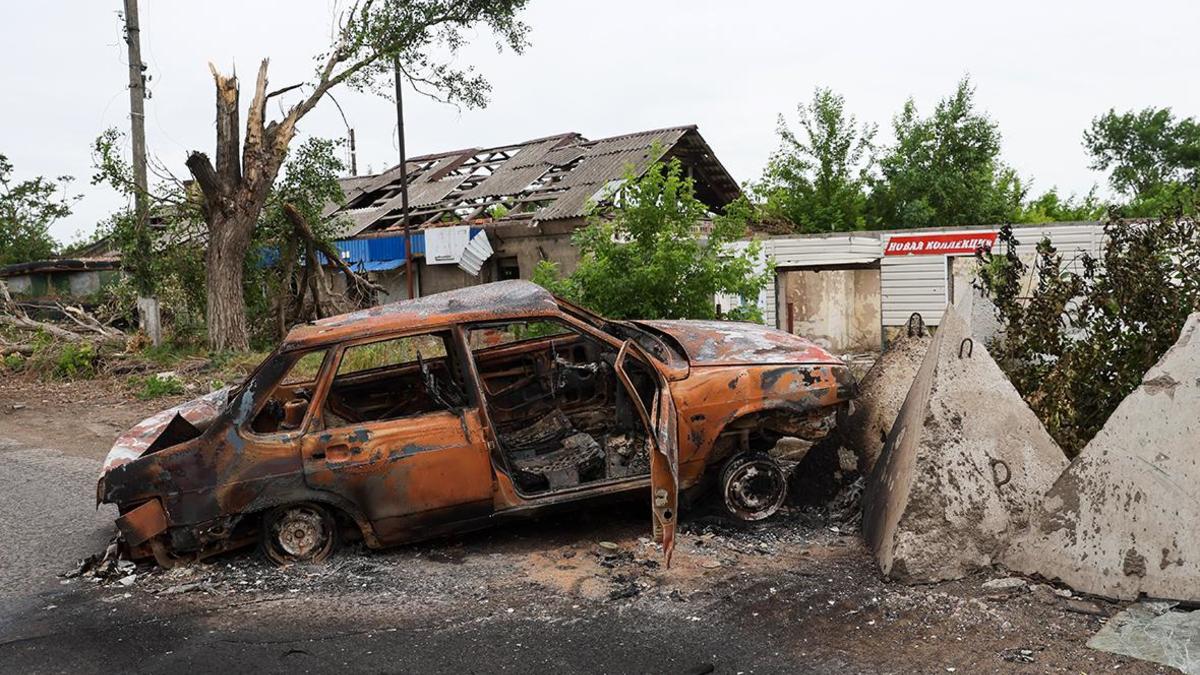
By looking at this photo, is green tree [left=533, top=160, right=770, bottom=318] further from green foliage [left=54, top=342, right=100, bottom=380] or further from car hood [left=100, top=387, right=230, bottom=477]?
green foliage [left=54, top=342, right=100, bottom=380]

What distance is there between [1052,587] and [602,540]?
2.50m

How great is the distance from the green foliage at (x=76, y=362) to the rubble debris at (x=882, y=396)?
1182cm

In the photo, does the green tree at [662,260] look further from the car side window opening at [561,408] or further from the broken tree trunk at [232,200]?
the broken tree trunk at [232,200]

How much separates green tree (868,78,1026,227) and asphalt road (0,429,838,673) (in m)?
24.9

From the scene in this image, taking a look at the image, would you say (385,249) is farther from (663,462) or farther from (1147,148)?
(1147,148)

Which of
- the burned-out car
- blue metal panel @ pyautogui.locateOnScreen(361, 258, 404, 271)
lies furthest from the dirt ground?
blue metal panel @ pyautogui.locateOnScreen(361, 258, 404, 271)

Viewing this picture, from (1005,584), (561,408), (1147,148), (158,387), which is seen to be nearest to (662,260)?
(561,408)

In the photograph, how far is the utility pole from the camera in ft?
52.3

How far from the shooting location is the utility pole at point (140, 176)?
15.9m

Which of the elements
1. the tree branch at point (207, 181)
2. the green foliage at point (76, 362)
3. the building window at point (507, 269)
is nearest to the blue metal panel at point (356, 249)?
the building window at point (507, 269)

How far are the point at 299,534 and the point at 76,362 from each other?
1055 centimetres

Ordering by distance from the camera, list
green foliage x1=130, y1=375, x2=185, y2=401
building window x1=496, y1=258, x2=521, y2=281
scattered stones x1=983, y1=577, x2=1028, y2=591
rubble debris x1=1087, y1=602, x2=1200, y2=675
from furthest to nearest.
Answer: building window x1=496, y1=258, x2=521, y2=281 → green foliage x1=130, y1=375, x2=185, y2=401 → scattered stones x1=983, y1=577, x2=1028, y2=591 → rubble debris x1=1087, y1=602, x2=1200, y2=675

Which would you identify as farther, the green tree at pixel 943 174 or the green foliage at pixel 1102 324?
the green tree at pixel 943 174

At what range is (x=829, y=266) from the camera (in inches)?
813
